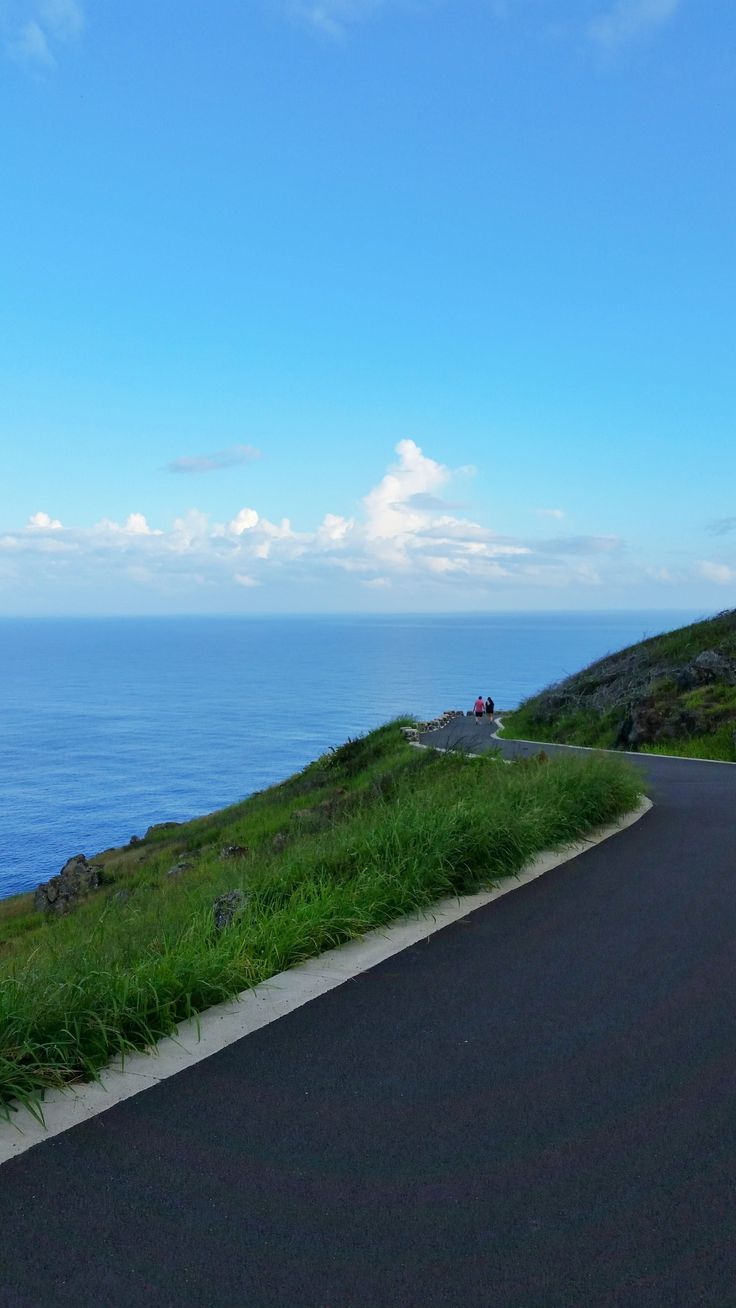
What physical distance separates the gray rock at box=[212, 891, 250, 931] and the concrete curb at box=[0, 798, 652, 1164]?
89 centimetres

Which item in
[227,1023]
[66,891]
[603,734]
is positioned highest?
[603,734]

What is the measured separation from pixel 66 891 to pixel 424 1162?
21.9 meters

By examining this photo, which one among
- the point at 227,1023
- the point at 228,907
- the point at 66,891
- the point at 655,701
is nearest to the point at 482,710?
the point at 655,701

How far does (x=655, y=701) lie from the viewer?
25125 millimetres

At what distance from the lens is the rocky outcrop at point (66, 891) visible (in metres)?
22.8

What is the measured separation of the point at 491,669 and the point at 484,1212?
15893 centimetres

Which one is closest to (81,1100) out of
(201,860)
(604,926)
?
(604,926)

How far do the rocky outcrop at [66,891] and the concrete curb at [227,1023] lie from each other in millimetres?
17286

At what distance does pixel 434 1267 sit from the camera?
3.07 metres

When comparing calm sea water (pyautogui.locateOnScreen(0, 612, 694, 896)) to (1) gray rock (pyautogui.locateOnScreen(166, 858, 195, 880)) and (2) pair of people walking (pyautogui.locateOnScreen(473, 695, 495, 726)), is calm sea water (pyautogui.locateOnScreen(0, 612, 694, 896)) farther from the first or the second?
(1) gray rock (pyautogui.locateOnScreen(166, 858, 195, 880))

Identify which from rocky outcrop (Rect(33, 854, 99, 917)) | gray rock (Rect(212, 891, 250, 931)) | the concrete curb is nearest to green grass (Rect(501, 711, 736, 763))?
rocky outcrop (Rect(33, 854, 99, 917))

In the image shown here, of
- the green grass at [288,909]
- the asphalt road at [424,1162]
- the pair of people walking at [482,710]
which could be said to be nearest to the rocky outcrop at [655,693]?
the pair of people walking at [482,710]

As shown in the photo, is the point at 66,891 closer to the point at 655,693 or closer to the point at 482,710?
the point at 655,693

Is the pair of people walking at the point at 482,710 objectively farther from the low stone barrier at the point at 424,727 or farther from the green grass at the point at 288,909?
the green grass at the point at 288,909
